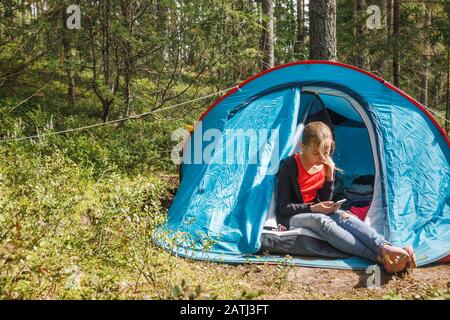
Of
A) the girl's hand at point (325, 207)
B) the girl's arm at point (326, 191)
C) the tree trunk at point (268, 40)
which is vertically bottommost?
the girl's hand at point (325, 207)

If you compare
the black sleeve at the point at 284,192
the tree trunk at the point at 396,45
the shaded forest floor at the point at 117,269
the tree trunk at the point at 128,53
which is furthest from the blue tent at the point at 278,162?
the tree trunk at the point at 396,45

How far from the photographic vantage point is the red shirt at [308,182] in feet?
14.1

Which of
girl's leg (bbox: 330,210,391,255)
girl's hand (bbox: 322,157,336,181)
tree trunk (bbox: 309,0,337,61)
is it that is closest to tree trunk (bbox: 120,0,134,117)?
tree trunk (bbox: 309,0,337,61)

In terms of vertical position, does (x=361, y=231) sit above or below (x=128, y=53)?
below

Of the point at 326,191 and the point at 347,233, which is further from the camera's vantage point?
the point at 326,191

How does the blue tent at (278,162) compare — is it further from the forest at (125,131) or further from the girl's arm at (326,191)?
the girl's arm at (326,191)

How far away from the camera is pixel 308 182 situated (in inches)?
170

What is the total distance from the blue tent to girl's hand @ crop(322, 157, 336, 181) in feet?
1.28

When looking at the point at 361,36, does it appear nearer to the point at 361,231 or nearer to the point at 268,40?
the point at 268,40

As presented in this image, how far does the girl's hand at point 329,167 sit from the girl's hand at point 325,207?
0.33m

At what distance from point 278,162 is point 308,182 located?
0.34m

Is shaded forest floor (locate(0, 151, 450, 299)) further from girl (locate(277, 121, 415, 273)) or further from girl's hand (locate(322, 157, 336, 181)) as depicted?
girl's hand (locate(322, 157, 336, 181))

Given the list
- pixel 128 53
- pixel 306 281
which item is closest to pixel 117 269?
pixel 306 281
